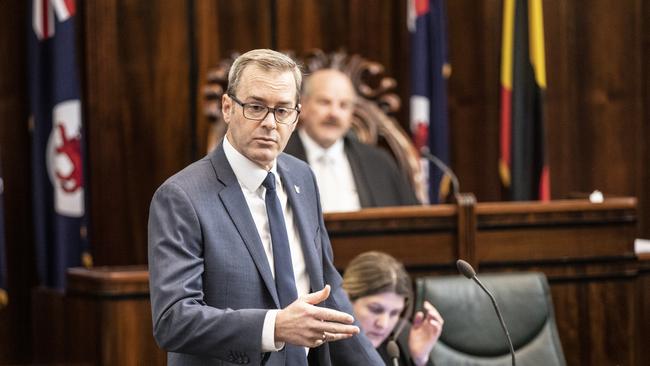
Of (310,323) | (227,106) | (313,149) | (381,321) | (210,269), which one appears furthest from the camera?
(313,149)

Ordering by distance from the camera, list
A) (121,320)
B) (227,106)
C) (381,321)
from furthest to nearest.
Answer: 1. (121,320)
2. (381,321)
3. (227,106)

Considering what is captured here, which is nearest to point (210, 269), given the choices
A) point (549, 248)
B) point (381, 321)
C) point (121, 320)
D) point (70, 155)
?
point (381, 321)

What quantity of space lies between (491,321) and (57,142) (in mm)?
2756

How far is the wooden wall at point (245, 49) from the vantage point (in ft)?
19.8

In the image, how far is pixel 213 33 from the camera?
6398 mm

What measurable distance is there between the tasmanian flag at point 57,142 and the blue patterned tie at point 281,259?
3.36 meters

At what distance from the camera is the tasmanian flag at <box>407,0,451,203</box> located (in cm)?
649

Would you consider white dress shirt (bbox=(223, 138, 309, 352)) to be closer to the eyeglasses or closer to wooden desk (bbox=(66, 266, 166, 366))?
the eyeglasses

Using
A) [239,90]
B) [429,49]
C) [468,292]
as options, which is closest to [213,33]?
[429,49]

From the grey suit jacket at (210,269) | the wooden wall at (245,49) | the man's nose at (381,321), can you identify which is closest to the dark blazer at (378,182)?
the wooden wall at (245,49)

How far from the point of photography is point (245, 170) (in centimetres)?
250

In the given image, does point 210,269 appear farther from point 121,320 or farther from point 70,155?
point 70,155

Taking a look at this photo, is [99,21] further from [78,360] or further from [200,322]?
[200,322]

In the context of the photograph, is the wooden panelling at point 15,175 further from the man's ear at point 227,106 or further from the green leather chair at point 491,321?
the man's ear at point 227,106
